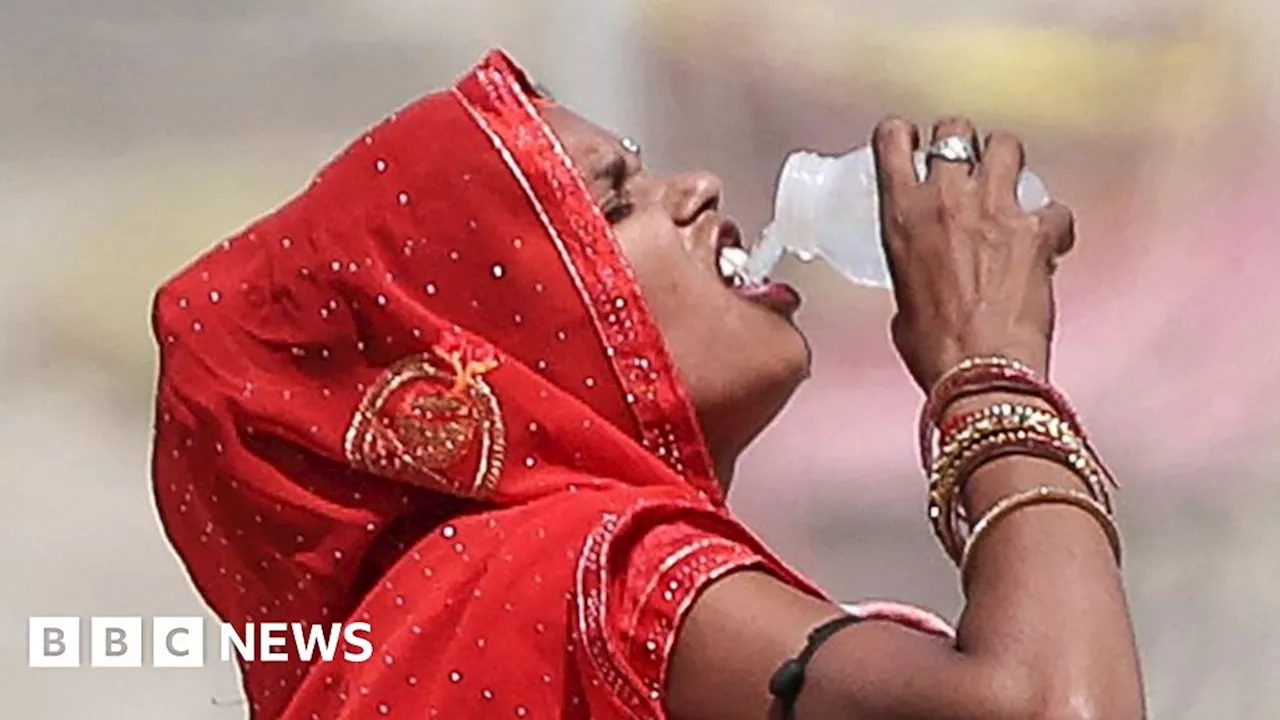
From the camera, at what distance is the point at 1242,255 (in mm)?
1455

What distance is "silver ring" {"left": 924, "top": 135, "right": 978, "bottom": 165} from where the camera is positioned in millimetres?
888

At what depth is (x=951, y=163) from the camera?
34.8 inches

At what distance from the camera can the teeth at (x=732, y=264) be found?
1.02 m

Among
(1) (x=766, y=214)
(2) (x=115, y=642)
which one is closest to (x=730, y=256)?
(1) (x=766, y=214)

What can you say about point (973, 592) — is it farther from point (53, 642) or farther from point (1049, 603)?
point (53, 642)

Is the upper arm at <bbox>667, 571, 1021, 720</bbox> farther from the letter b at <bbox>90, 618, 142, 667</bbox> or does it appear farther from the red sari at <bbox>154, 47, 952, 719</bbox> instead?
the letter b at <bbox>90, 618, 142, 667</bbox>

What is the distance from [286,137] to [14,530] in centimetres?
35

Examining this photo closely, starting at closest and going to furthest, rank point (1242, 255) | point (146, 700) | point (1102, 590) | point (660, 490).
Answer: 1. point (1102, 590)
2. point (660, 490)
3. point (1242, 255)
4. point (146, 700)

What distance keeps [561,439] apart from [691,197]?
0.56ft

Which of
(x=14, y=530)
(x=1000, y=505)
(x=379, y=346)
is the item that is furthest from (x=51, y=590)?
(x=1000, y=505)

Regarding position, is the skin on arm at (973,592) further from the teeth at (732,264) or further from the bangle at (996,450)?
the teeth at (732,264)

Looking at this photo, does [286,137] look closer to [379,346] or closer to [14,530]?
[14,530]

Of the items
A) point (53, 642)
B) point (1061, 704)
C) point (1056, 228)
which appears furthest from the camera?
point (53, 642)

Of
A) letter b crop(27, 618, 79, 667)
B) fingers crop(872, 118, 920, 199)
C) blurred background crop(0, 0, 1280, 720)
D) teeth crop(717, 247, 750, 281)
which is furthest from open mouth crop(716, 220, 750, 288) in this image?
letter b crop(27, 618, 79, 667)
